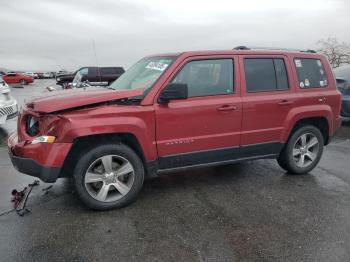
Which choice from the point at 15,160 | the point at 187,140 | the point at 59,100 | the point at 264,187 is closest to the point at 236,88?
the point at 187,140

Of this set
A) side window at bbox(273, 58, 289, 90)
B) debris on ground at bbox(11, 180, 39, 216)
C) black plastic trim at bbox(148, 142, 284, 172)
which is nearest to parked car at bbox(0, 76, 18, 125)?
debris on ground at bbox(11, 180, 39, 216)

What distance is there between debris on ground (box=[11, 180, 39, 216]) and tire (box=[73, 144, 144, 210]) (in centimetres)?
68

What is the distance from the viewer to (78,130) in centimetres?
356

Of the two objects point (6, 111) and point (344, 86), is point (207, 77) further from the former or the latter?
point (344, 86)

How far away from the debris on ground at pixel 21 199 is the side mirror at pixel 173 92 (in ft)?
6.40

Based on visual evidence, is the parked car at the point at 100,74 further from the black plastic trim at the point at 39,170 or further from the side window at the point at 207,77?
the black plastic trim at the point at 39,170

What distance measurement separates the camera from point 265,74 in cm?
468

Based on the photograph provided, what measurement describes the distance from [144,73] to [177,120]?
87 centimetres

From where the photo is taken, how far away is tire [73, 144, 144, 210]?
372 cm

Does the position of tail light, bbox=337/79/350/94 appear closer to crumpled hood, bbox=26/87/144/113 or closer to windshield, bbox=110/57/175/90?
windshield, bbox=110/57/175/90

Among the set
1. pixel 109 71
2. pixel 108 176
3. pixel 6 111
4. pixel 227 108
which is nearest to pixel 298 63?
pixel 227 108

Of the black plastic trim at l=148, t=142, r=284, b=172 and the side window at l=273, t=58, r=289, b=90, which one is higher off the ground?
the side window at l=273, t=58, r=289, b=90

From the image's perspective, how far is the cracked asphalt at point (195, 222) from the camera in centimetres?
306

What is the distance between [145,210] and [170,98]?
131cm
